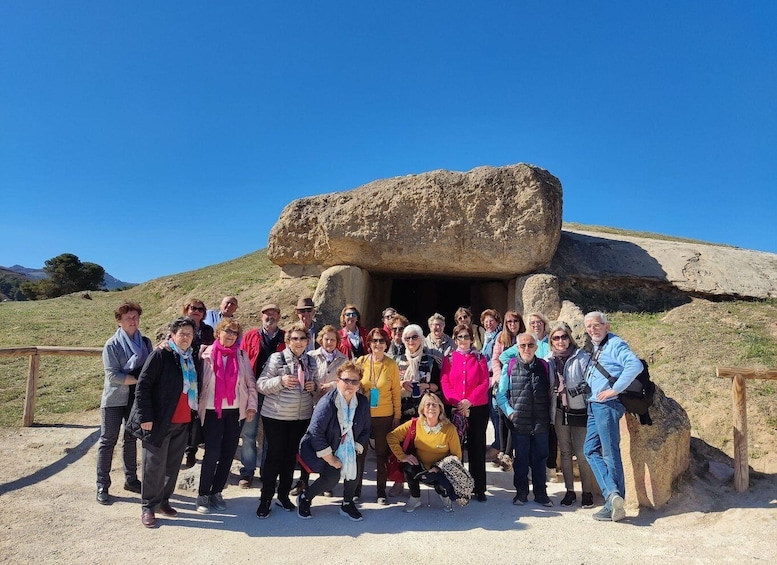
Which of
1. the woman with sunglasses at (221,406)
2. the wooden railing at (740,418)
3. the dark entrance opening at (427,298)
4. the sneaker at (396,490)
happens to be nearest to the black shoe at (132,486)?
the woman with sunglasses at (221,406)

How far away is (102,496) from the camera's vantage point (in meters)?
4.89

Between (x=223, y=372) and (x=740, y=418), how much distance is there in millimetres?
5324

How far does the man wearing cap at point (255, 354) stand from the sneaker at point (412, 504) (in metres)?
1.73

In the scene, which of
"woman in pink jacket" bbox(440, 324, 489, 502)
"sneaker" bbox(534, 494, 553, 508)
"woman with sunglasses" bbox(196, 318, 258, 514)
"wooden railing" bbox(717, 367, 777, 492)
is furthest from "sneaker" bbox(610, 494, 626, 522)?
"woman with sunglasses" bbox(196, 318, 258, 514)

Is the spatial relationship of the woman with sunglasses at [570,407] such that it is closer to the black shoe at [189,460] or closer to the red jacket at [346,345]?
the red jacket at [346,345]

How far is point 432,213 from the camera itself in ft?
31.9

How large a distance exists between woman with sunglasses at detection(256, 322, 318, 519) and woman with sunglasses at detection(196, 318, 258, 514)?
0.19 m

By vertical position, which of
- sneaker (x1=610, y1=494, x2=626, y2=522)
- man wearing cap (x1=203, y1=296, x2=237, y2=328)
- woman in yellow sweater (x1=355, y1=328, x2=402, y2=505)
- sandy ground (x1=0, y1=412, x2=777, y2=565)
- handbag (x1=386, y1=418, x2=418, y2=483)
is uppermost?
man wearing cap (x1=203, y1=296, x2=237, y2=328)

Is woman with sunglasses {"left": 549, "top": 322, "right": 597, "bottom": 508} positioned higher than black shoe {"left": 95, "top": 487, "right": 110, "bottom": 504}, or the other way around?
woman with sunglasses {"left": 549, "top": 322, "right": 597, "bottom": 508}

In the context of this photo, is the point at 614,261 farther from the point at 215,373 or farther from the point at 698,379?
the point at 215,373

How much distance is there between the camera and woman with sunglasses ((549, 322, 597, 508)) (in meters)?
4.98

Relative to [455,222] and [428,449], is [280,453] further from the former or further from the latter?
[455,222]

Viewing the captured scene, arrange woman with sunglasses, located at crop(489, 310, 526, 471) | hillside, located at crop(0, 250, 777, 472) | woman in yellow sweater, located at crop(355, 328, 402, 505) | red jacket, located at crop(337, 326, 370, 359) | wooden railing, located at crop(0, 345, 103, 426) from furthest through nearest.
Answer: wooden railing, located at crop(0, 345, 103, 426)
hillside, located at crop(0, 250, 777, 472)
woman with sunglasses, located at crop(489, 310, 526, 471)
red jacket, located at crop(337, 326, 370, 359)
woman in yellow sweater, located at crop(355, 328, 402, 505)

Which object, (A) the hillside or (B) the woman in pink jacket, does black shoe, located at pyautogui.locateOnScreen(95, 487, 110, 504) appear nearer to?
(B) the woman in pink jacket
